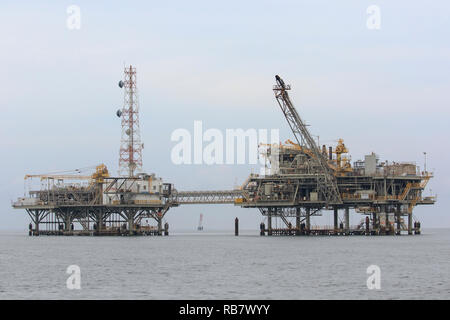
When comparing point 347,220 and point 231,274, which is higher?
point 347,220

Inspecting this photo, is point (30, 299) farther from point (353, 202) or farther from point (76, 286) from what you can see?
point (353, 202)

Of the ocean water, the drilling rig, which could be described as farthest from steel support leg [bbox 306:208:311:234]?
the ocean water

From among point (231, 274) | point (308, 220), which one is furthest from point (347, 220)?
point (231, 274)

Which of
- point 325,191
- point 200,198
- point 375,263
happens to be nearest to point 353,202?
point 325,191

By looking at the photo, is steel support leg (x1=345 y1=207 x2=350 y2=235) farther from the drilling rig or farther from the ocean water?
the ocean water

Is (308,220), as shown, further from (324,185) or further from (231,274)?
(231,274)

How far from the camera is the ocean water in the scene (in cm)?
5366

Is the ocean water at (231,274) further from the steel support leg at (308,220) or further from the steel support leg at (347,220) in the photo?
the steel support leg at (347,220)

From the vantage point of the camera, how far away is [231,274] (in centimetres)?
6550

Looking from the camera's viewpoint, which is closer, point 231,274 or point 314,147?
point 231,274

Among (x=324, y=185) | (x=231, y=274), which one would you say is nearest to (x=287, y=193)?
(x=324, y=185)

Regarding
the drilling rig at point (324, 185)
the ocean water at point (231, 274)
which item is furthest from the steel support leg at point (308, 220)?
the ocean water at point (231, 274)

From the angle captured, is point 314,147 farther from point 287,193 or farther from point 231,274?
point 231,274

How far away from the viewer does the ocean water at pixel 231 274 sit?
53.7 metres
